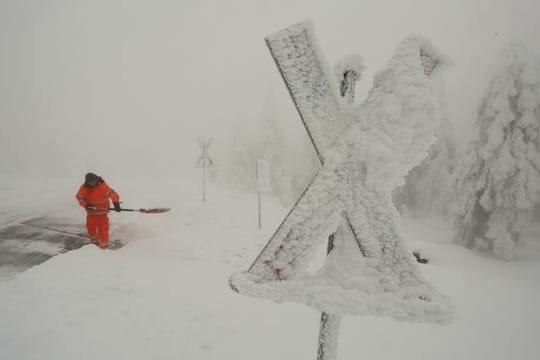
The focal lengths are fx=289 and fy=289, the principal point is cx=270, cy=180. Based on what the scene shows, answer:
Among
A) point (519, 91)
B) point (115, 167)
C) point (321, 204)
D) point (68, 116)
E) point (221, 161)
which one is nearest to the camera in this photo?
point (321, 204)

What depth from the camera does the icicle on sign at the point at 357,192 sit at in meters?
1.55

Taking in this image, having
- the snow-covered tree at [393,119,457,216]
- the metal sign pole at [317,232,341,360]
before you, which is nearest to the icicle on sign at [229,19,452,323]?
the metal sign pole at [317,232,341,360]

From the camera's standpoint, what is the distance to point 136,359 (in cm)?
395

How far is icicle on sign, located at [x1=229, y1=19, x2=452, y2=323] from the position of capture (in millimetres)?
1548

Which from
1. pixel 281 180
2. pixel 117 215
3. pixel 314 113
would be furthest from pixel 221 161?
pixel 314 113

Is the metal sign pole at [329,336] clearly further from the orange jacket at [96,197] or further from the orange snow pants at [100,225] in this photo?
the orange snow pants at [100,225]

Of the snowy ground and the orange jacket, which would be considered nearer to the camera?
the snowy ground

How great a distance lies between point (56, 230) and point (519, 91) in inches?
772

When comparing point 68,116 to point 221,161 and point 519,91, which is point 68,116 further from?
point 519,91

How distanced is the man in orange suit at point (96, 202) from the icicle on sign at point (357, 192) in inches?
275

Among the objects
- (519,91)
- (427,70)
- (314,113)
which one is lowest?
(314,113)

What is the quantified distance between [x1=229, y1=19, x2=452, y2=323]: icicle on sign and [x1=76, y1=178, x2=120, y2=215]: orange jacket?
22.9 ft

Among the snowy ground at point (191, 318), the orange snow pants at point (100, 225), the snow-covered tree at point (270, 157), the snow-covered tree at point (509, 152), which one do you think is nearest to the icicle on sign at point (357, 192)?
the snowy ground at point (191, 318)

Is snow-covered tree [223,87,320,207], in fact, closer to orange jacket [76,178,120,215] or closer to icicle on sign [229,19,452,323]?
orange jacket [76,178,120,215]
